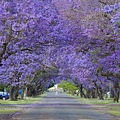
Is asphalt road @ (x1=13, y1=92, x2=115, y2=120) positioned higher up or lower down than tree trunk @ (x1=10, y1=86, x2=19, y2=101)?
lower down

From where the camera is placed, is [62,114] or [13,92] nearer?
[62,114]

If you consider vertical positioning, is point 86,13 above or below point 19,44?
above

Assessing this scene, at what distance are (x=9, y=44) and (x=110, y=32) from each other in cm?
568

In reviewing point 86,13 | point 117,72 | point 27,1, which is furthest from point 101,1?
point 117,72

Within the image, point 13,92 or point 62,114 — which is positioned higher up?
point 13,92

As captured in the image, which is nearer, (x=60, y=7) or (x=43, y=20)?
(x=43, y=20)

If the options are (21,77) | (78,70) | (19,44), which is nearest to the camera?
(19,44)

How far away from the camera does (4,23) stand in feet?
69.8

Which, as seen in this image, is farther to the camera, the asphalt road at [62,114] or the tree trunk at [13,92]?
the tree trunk at [13,92]

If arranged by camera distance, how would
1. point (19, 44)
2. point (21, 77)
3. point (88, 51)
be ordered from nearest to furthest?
point (19, 44)
point (88, 51)
point (21, 77)

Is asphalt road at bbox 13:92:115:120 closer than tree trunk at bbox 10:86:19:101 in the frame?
Yes

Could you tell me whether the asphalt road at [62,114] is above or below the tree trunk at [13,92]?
below

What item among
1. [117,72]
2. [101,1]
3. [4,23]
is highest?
[101,1]

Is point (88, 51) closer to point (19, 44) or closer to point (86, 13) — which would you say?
point (86, 13)
